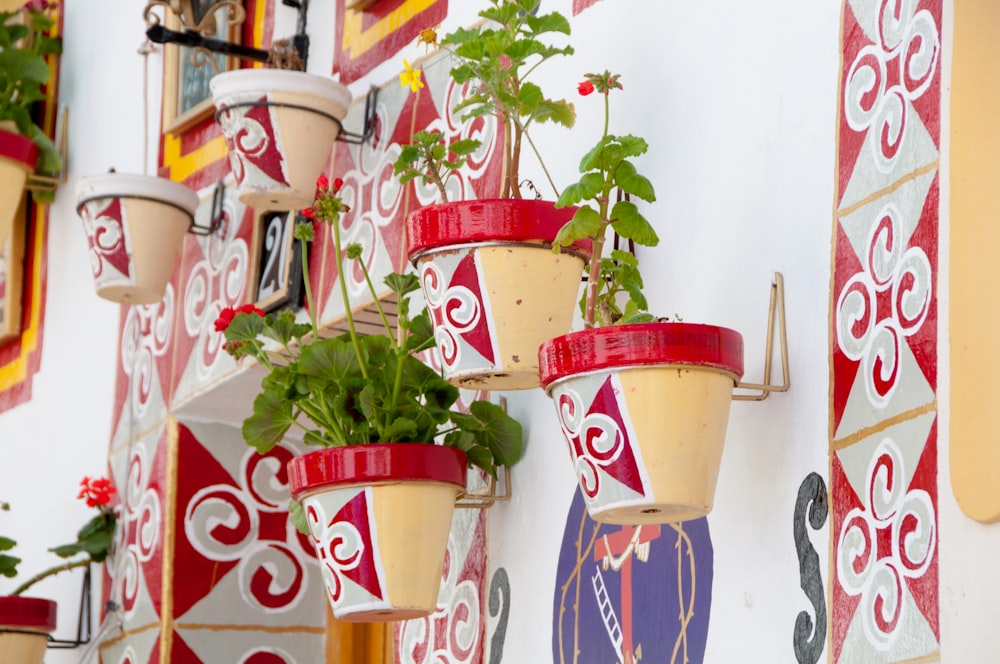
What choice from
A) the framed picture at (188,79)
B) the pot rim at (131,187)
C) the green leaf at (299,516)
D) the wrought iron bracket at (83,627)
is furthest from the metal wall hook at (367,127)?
the wrought iron bracket at (83,627)

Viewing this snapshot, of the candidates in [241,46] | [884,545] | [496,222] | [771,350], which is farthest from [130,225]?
[884,545]

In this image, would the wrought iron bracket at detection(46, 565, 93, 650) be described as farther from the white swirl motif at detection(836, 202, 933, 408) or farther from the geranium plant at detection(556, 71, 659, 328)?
the white swirl motif at detection(836, 202, 933, 408)

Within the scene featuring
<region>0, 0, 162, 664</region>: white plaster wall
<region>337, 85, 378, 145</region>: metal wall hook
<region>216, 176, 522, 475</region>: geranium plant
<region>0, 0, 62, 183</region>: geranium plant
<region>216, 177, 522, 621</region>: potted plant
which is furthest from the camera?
Result: <region>0, 0, 62, 183</region>: geranium plant

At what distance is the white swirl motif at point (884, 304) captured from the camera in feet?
7.14

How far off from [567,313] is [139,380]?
2081mm

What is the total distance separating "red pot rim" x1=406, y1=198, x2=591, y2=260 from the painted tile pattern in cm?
45

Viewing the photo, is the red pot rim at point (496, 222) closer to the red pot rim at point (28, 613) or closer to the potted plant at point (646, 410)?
the potted plant at point (646, 410)

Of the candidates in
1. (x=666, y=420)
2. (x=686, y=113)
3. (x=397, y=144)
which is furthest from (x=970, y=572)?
(x=397, y=144)

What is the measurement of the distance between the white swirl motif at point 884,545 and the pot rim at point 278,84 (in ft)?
5.57

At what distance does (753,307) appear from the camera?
2.49 meters

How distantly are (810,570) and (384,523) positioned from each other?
71 cm

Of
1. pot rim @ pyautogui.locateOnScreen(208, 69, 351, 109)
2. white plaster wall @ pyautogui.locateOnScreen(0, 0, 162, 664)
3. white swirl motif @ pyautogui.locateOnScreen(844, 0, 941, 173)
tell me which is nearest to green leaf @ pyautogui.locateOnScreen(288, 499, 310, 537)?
pot rim @ pyautogui.locateOnScreen(208, 69, 351, 109)

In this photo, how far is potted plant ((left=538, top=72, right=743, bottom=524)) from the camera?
2.24 meters

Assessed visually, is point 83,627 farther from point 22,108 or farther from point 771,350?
point 771,350
